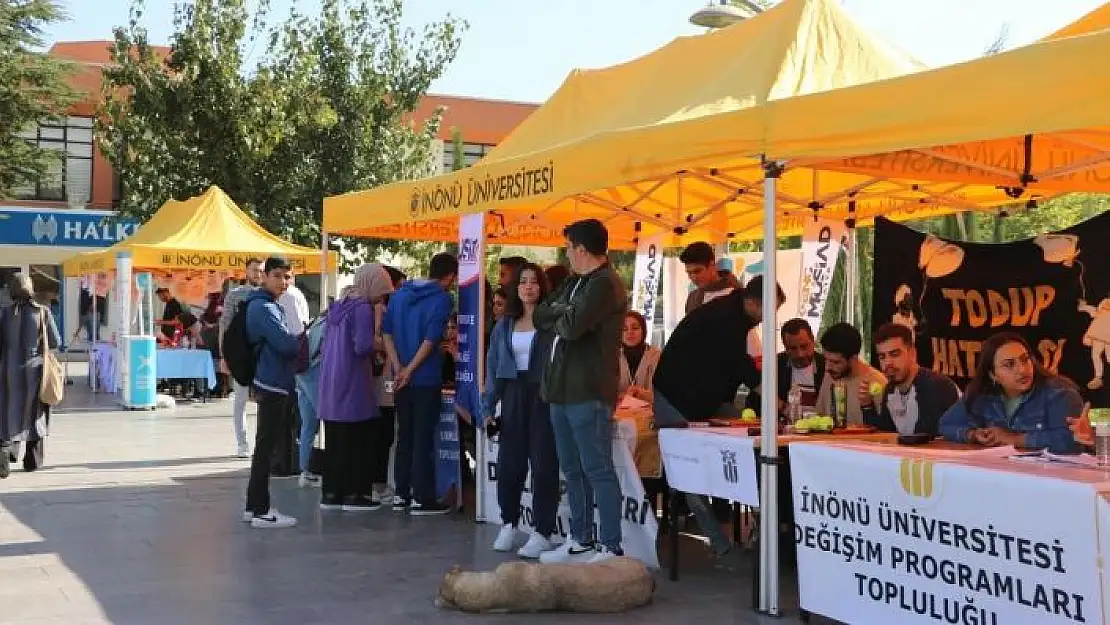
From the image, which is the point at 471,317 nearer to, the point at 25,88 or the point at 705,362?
the point at 705,362

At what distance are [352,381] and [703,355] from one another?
288 centimetres

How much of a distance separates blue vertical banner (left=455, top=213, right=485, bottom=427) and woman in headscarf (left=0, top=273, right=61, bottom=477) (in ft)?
13.9

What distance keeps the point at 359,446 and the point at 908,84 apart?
16.7ft

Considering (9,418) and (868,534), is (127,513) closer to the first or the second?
(9,418)

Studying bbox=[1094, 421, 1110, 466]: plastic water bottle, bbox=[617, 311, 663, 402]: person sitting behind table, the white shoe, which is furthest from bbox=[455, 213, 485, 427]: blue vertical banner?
bbox=[1094, 421, 1110, 466]: plastic water bottle

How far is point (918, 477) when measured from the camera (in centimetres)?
485

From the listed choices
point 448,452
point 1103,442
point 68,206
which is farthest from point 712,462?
point 68,206

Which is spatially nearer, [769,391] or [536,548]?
[769,391]

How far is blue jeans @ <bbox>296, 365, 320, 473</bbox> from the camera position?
10.2 m

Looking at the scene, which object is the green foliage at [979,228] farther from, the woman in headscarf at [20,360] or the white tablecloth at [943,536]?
the white tablecloth at [943,536]

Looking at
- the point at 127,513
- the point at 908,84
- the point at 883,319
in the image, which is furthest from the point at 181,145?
the point at 908,84

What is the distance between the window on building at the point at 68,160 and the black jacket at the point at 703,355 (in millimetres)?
30928

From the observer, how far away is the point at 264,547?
761 centimetres

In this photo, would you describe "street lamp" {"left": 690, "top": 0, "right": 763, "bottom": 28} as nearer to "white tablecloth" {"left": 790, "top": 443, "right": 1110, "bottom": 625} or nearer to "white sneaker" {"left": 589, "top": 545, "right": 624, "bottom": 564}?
"white sneaker" {"left": 589, "top": 545, "right": 624, "bottom": 564}
